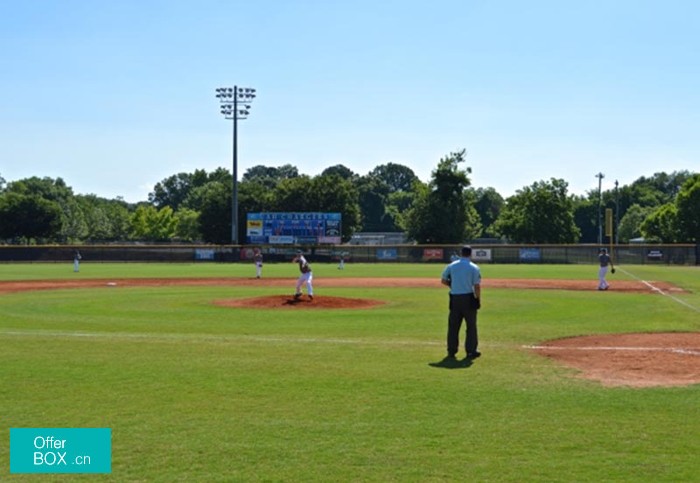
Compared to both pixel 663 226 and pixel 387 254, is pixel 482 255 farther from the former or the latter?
A: pixel 663 226

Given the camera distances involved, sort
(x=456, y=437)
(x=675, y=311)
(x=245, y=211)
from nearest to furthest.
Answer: (x=456, y=437) → (x=675, y=311) → (x=245, y=211)

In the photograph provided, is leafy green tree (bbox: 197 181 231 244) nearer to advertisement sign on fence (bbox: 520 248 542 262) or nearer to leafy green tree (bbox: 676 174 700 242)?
advertisement sign on fence (bbox: 520 248 542 262)

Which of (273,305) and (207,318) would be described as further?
(273,305)

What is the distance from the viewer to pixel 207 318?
866 inches

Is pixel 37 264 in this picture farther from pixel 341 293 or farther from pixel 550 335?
pixel 550 335

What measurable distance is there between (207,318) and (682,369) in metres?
13.1

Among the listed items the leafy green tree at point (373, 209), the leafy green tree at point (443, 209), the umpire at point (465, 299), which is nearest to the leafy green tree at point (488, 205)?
the leafy green tree at point (373, 209)

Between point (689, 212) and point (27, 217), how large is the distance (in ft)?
290

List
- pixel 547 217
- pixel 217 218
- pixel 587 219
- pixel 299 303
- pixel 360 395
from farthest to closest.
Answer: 1. pixel 587 219
2. pixel 217 218
3. pixel 547 217
4. pixel 299 303
5. pixel 360 395

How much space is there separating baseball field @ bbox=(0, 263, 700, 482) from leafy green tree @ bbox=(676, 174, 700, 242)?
73092mm

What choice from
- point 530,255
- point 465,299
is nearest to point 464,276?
point 465,299

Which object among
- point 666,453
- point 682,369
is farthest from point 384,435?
point 682,369

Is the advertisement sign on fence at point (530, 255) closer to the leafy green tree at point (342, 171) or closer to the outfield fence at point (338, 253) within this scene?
the outfield fence at point (338, 253)

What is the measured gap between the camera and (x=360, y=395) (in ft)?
34.8
